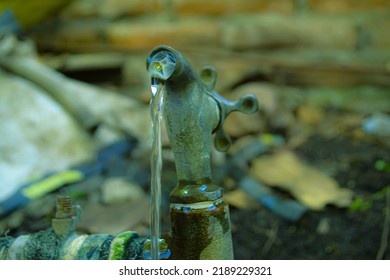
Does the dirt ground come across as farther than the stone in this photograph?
No

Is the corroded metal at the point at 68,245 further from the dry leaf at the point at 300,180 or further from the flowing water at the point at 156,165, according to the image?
the dry leaf at the point at 300,180

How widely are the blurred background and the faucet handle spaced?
42cm

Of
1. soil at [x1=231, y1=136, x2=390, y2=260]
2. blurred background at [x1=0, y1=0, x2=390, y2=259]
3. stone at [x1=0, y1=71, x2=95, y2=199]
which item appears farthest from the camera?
stone at [x1=0, y1=71, x2=95, y2=199]

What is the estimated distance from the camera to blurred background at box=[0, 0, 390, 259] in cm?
119

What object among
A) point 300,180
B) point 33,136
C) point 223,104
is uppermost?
point 33,136

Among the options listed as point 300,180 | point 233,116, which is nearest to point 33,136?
point 233,116

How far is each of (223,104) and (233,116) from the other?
0.82m

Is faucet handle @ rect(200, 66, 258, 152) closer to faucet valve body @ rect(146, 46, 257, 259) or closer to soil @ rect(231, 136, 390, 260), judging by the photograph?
faucet valve body @ rect(146, 46, 257, 259)

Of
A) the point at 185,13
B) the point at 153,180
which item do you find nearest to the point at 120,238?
the point at 153,180

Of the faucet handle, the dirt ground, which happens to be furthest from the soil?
the faucet handle

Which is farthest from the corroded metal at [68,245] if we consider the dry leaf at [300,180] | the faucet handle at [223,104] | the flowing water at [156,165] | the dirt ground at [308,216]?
the dry leaf at [300,180]

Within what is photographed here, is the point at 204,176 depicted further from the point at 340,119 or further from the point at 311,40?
the point at 311,40

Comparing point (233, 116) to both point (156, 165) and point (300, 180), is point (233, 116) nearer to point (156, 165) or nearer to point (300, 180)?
point (300, 180)

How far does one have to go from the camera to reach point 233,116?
1.52 m
